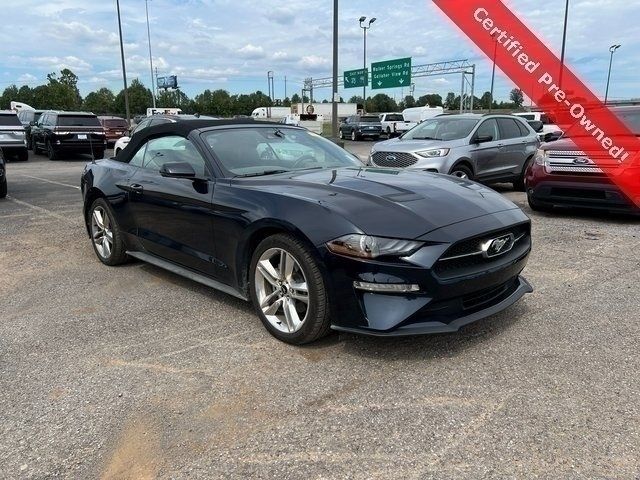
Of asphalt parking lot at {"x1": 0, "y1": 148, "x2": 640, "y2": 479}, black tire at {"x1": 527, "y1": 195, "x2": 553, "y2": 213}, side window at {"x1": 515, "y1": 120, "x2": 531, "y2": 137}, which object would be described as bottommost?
asphalt parking lot at {"x1": 0, "y1": 148, "x2": 640, "y2": 479}

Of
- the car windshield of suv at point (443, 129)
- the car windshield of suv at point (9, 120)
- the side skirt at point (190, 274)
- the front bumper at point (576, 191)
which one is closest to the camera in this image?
the side skirt at point (190, 274)

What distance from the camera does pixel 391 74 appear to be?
4491 centimetres

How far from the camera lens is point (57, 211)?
894cm

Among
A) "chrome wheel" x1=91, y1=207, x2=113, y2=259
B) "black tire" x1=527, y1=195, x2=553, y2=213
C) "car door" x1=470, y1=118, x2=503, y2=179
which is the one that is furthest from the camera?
"car door" x1=470, y1=118, x2=503, y2=179

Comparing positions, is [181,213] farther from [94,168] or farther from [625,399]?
[625,399]

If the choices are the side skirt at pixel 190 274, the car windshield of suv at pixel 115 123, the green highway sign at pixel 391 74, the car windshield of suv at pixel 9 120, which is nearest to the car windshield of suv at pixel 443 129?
the side skirt at pixel 190 274

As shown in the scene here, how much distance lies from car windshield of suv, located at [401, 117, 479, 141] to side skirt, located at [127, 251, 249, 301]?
6.62 meters

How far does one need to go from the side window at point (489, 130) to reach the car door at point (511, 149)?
0.15 metres

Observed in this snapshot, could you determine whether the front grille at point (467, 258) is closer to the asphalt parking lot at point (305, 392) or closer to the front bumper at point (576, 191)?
the asphalt parking lot at point (305, 392)

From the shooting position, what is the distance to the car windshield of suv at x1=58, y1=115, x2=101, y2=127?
66.9 ft

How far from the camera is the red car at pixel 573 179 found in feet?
23.5

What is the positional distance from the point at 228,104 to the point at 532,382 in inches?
3629

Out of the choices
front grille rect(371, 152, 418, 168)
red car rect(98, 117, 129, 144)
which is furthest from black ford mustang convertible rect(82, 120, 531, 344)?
red car rect(98, 117, 129, 144)

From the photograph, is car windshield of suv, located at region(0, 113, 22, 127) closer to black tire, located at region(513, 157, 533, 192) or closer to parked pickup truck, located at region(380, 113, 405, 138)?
black tire, located at region(513, 157, 533, 192)
